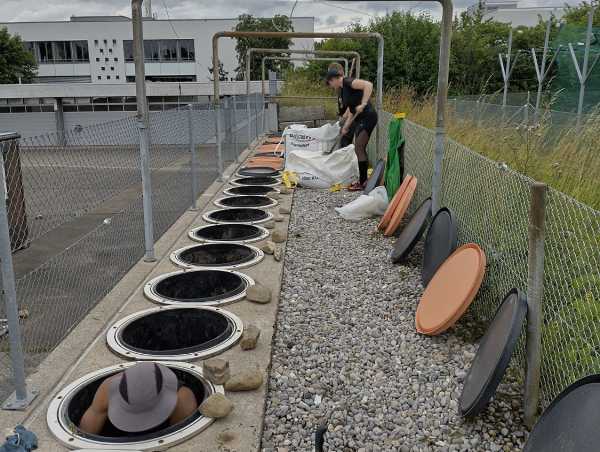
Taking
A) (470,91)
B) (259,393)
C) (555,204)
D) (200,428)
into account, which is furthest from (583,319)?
(470,91)

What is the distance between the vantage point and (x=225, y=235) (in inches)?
265

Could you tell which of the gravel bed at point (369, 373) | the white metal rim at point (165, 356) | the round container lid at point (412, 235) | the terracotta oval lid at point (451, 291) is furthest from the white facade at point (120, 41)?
the terracotta oval lid at point (451, 291)

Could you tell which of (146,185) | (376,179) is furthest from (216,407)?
(376,179)

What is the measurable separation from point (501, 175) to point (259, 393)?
7.49 ft

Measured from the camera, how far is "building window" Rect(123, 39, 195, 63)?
57.8m

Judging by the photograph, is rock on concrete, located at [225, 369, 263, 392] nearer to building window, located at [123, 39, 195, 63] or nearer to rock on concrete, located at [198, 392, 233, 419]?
rock on concrete, located at [198, 392, 233, 419]

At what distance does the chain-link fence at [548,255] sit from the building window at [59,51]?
A: 6241cm

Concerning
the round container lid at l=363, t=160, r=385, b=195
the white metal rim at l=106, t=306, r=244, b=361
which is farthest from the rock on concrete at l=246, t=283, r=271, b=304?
the round container lid at l=363, t=160, r=385, b=195

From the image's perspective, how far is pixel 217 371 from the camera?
325 cm

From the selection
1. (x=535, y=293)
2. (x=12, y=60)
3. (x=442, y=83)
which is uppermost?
(x=12, y=60)

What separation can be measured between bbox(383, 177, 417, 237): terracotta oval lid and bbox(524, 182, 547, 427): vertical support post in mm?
3014

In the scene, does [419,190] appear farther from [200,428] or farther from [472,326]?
[200,428]

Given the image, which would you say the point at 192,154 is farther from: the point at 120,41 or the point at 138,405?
the point at 120,41

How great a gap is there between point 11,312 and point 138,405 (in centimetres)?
81
